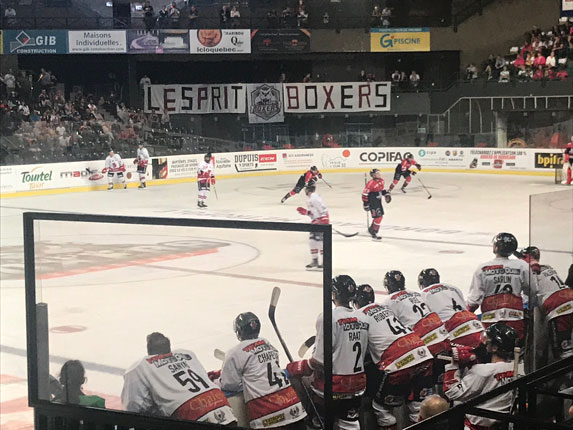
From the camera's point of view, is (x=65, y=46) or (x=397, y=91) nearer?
(x=65, y=46)

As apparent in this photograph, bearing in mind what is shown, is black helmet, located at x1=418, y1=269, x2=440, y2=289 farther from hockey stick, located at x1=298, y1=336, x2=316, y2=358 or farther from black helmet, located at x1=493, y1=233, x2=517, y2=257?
hockey stick, located at x1=298, y1=336, x2=316, y2=358

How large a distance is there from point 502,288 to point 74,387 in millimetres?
3169

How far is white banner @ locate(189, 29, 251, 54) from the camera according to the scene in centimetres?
2966

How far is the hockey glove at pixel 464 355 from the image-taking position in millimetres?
5289

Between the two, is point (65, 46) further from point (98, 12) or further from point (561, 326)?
point (561, 326)

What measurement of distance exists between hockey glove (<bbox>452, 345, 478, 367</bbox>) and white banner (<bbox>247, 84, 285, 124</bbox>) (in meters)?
25.4

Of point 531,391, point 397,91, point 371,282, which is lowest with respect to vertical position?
point 371,282

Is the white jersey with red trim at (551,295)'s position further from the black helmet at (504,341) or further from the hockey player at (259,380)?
the hockey player at (259,380)

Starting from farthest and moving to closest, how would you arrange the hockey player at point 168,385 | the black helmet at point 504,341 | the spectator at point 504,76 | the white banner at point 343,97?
the white banner at point 343,97, the spectator at point 504,76, the black helmet at point 504,341, the hockey player at point 168,385

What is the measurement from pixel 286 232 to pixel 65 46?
26.1m

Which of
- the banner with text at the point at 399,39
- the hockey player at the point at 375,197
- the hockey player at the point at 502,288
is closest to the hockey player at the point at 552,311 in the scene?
the hockey player at the point at 502,288

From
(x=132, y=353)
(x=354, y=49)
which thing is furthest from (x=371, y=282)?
(x=354, y=49)

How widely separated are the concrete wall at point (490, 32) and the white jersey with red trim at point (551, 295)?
2835cm

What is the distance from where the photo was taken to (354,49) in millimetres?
Answer: 32312
